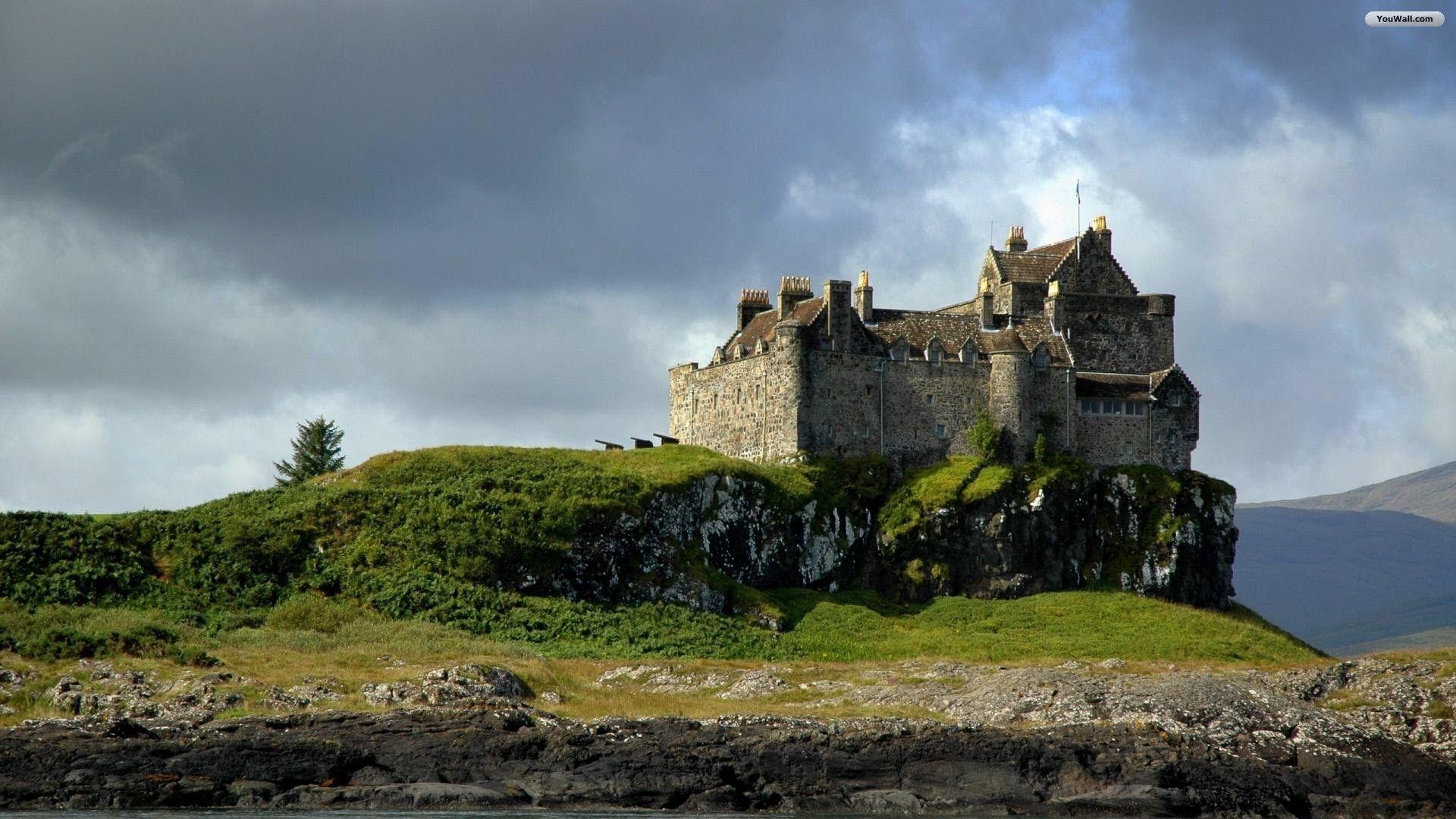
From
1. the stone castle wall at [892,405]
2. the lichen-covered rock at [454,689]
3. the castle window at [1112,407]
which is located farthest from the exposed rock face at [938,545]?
the lichen-covered rock at [454,689]

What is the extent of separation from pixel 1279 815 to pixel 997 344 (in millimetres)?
46285

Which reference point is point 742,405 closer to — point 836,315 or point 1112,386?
point 836,315

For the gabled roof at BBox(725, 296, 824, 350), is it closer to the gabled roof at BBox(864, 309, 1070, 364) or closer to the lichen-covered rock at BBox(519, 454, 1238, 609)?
the gabled roof at BBox(864, 309, 1070, 364)

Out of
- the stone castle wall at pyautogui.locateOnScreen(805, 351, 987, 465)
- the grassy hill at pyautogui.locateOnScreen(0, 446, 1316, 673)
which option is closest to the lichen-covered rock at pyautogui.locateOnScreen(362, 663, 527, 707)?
the grassy hill at pyautogui.locateOnScreen(0, 446, 1316, 673)

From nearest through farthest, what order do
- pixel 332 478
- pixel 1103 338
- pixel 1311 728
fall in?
pixel 1311 728
pixel 332 478
pixel 1103 338

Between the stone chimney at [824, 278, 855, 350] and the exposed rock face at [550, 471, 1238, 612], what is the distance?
884cm

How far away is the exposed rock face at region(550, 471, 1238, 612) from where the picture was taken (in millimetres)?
83562

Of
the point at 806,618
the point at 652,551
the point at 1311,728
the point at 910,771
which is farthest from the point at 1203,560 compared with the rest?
the point at 910,771

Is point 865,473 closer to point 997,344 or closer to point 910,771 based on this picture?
point 997,344

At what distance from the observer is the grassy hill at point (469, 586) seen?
Answer: 75562 mm

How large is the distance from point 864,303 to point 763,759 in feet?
154

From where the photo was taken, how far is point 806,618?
8375 centimetres

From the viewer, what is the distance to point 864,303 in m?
97.8

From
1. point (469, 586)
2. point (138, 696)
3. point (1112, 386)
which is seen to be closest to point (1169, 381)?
point (1112, 386)
